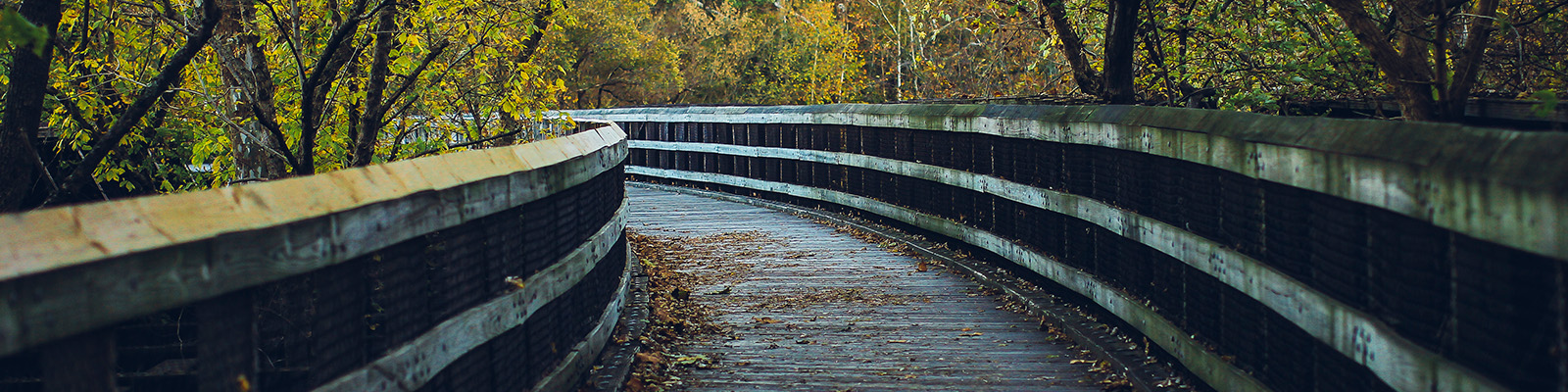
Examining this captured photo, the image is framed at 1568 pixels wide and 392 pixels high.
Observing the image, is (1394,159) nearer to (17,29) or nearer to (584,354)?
(17,29)

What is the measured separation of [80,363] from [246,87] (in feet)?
16.8

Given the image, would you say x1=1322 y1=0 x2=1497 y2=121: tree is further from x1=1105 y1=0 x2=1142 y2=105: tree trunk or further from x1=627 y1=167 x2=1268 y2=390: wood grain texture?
x1=1105 y1=0 x2=1142 y2=105: tree trunk

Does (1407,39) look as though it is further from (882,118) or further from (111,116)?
(111,116)

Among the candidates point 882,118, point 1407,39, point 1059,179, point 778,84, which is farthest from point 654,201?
point 778,84

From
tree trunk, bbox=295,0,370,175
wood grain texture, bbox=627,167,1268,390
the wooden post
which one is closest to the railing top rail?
wood grain texture, bbox=627,167,1268,390

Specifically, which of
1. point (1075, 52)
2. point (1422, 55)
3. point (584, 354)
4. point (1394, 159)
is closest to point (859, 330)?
point (584, 354)

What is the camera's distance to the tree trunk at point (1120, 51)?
912 cm

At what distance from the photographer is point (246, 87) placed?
23.3 feet

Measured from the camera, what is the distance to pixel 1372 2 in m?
8.50

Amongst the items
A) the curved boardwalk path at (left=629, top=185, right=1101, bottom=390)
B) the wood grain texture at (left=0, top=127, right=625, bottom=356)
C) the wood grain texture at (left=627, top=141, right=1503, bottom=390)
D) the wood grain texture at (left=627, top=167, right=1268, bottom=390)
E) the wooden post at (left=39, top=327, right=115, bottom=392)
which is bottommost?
the curved boardwalk path at (left=629, top=185, right=1101, bottom=390)

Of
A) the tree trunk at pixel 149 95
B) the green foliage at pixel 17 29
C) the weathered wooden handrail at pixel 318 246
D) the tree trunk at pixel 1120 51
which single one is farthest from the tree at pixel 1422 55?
the green foliage at pixel 17 29

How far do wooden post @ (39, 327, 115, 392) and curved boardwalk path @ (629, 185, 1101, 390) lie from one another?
4.20 m

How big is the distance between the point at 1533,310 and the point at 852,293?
A: 21.7 ft

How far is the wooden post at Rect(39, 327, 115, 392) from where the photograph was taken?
2.30 metres
